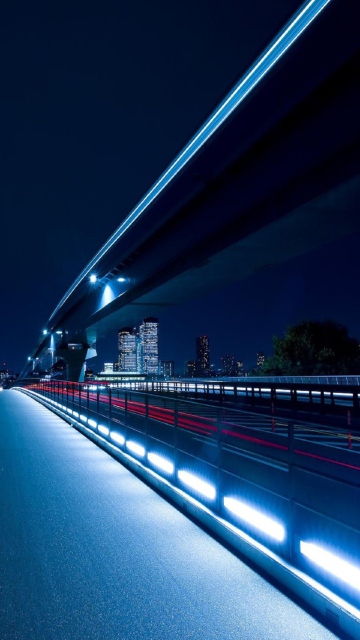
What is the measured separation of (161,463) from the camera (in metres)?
10.0

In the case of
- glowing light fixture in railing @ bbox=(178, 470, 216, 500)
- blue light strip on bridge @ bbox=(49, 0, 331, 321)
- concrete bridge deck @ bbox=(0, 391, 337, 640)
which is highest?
blue light strip on bridge @ bbox=(49, 0, 331, 321)

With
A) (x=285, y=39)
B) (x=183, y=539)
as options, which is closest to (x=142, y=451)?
(x=183, y=539)

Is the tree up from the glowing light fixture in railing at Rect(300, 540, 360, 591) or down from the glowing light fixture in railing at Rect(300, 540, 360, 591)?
up

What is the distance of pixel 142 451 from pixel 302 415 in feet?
50.2

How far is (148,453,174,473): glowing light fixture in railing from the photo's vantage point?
31.3ft

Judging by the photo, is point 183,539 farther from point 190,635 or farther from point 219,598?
point 190,635

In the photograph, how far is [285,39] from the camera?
1315 centimetres

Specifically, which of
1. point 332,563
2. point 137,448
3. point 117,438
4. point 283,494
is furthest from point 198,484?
point 117,438

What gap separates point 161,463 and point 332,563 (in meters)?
5.46

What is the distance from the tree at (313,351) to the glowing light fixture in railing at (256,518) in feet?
207

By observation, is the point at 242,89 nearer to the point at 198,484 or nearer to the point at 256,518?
the point at 198,484

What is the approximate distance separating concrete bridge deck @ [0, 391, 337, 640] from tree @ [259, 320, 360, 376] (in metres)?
62.3

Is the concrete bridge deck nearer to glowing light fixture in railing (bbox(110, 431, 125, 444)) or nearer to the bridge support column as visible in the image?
glowing light fixture in railing (bbox(110, 431, 125, 444))

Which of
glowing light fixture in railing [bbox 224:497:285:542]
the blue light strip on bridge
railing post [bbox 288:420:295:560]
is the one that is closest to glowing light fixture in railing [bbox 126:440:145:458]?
glowing light fixture in railing [bbox 224:497:285:542]
